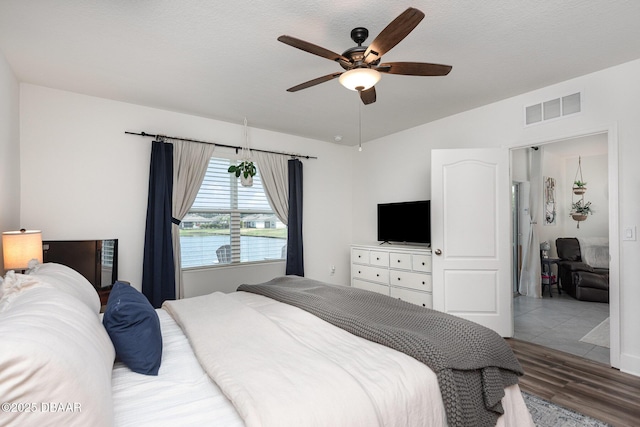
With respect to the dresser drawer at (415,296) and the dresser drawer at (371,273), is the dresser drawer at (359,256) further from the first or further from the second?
the dresser drawer at (415,296)

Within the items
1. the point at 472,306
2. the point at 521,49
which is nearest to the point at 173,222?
the point at 472,306

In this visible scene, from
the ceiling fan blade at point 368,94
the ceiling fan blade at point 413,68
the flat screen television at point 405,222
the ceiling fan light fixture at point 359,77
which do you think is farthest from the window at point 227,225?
the ceiling fan blade at point 413,68

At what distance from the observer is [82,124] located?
3.26 m

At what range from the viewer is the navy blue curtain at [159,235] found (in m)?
3.47

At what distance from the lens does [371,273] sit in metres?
4.52

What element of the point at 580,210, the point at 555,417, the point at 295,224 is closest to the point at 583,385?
the point at 555,417

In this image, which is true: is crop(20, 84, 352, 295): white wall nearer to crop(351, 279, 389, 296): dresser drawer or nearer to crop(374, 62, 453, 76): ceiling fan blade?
crop(351, 279, 389, 296): dresser drawer

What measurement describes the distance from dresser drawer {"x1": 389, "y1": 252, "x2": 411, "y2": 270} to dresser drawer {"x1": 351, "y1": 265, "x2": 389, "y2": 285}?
17cm

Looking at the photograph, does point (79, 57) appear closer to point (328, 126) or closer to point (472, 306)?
point (328, 126)

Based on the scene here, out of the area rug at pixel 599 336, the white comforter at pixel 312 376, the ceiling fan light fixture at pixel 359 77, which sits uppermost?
the ceiling fan light fixture at pixel 359 77

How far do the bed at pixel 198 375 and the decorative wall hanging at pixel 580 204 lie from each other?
5860mm

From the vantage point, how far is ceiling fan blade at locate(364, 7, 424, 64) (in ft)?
5.01

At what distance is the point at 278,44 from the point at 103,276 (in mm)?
2585

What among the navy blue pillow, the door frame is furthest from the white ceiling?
the navy blue pillow
